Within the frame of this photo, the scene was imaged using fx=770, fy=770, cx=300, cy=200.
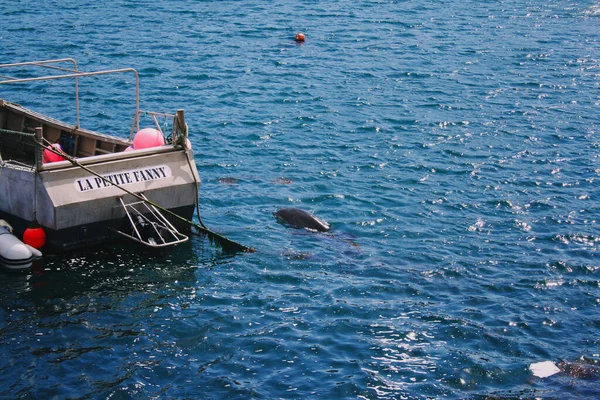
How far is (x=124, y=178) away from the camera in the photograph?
15344 millimetres

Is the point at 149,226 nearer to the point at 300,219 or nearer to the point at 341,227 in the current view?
the point at 300,219

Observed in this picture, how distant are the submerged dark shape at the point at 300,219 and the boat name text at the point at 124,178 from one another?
320 cm

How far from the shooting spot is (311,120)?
24.7 meters

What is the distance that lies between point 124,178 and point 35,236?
2026mm

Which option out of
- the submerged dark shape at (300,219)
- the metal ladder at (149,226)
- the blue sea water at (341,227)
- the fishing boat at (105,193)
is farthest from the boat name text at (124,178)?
the submerged dark shape at (300,219)

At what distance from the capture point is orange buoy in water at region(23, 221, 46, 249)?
47.9 feet

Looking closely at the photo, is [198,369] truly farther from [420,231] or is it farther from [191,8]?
[191,8]

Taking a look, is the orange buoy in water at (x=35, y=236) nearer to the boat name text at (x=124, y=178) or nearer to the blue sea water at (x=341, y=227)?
the blue sea water at (x=341, y=227)

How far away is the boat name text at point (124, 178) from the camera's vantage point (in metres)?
14.8

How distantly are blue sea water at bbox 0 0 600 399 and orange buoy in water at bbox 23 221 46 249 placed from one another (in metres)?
0.43

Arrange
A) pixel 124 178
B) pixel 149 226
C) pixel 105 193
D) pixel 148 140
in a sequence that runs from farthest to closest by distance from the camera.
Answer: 1. pixel 148 140
2. pixel 124 178
3. pixel 149 226
4. pixel 105 193

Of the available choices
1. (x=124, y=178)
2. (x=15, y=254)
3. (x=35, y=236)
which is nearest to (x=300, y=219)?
(x=124, y=178)

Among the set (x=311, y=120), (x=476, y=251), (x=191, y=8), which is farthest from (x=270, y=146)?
(x=191, y=8)

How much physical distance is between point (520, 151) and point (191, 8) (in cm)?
2103
